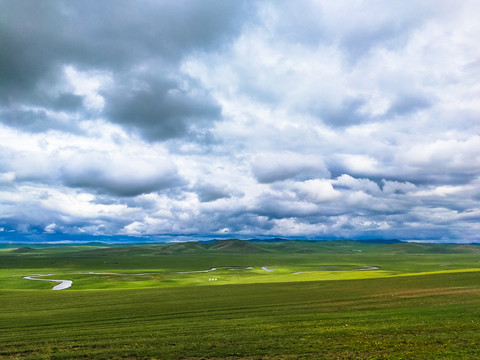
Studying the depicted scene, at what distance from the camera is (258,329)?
28875 millimetres

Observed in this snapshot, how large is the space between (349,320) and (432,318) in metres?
7.23

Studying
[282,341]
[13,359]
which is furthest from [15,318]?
[282,341]

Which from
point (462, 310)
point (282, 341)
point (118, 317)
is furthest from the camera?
point (118, 317)

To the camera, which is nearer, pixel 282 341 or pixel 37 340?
pixel 282 341

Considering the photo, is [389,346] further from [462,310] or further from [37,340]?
[37,340]

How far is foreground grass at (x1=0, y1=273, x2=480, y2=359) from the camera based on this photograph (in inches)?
864

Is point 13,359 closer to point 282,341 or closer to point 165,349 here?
point 165,349

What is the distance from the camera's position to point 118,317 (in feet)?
124

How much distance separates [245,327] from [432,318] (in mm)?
16846

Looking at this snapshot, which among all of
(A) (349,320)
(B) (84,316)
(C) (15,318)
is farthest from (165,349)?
(C) (15,318)

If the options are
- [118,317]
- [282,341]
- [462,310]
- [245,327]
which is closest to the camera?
[282,341]

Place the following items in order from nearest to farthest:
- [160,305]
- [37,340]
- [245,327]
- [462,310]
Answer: [37,340]
[245,327]
[462,310]
[160,305]

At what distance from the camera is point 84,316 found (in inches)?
1533

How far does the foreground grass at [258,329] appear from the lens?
2194cm
